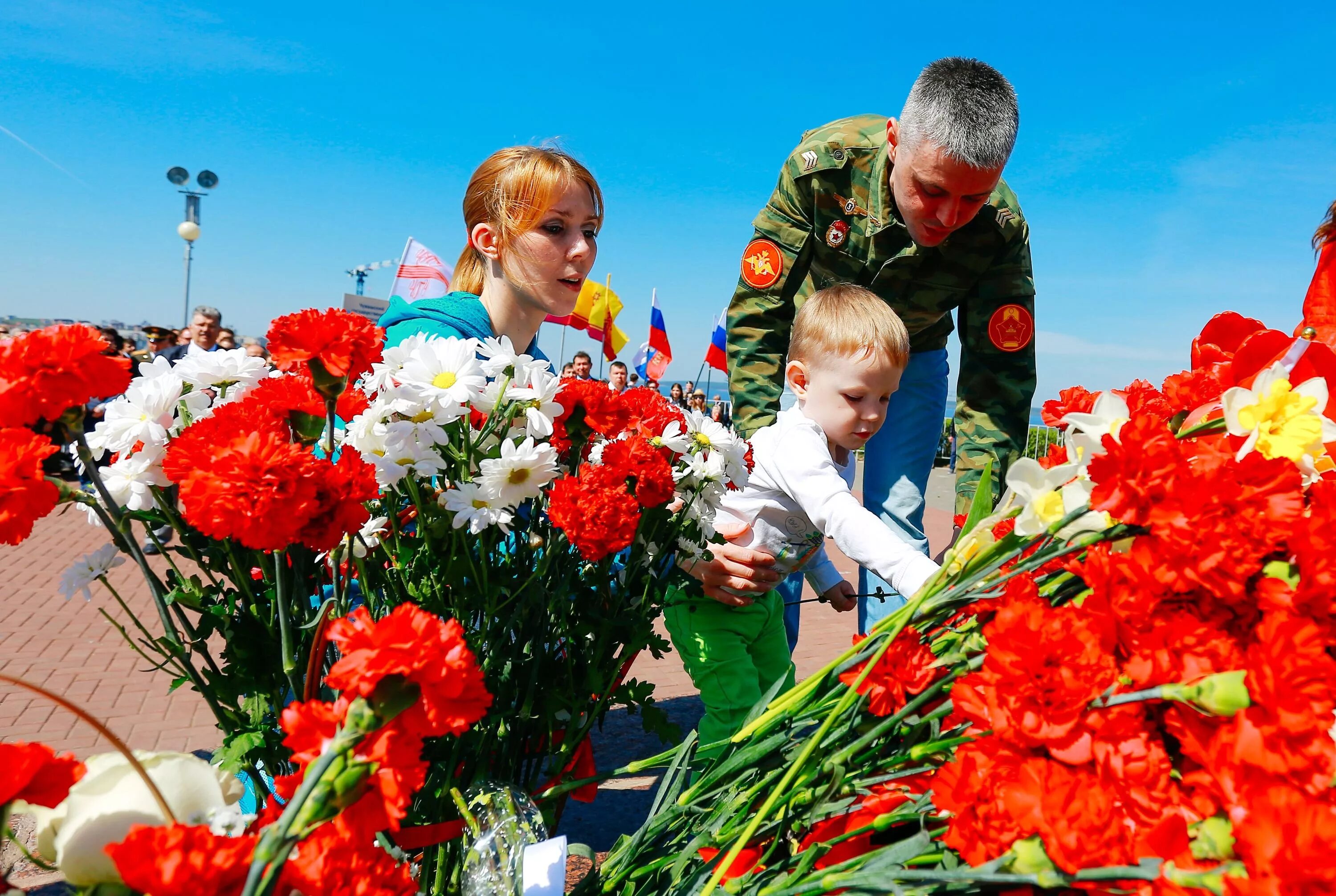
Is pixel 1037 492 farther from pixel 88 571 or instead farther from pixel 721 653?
pixel 721 653

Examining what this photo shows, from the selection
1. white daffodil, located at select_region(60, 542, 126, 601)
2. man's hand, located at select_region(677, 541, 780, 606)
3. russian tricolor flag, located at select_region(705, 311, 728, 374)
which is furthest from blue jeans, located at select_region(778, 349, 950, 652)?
russian tricolor flag, located at select_region(705, 311, 728, 374)

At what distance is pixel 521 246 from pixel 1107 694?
174 centimetres

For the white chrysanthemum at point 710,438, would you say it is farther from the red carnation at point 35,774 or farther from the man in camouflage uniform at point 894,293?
the man in camouflage uniform at point 894,293

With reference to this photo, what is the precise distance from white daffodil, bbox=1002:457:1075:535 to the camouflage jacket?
1.98 meters

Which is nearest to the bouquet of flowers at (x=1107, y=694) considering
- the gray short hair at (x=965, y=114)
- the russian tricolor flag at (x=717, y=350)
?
the gray short hair at (x=965, y=114)

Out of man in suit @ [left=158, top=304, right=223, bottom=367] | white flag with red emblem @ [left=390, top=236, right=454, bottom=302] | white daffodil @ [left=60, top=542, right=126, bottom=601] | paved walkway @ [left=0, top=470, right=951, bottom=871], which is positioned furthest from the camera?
white flag with red emblem @ [left=390, top=236, right=454, bottom=302]

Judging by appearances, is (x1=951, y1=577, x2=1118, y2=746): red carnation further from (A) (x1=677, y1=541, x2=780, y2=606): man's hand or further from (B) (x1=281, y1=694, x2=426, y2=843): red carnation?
(A) (x1=677, y1=541, x2=780, y2=606): man's hand

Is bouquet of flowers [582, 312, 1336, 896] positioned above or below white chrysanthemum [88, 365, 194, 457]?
below

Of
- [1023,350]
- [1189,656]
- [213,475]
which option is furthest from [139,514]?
[1023,350]

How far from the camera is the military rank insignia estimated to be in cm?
300

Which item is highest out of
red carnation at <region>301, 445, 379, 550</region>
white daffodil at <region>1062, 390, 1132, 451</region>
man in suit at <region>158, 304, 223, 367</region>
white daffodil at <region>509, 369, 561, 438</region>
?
man in suit at <region>158, 304, 223, 367</region>

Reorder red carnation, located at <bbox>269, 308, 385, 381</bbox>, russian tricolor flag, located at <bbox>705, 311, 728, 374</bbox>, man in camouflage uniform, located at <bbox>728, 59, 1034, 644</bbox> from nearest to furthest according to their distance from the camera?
red carnation, located at <bbox>269, 308, 385, 381</bbox>, man in camouflage uniform, located at <bbox>728, 59, 1034, 644</bbox>, russian tricolor flag, located at <bbox>705, 311, 728, 374</bbox>

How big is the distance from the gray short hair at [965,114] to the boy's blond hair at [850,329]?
452 millimetres

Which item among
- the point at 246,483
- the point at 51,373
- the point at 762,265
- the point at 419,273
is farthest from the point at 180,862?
the point at 419,273
